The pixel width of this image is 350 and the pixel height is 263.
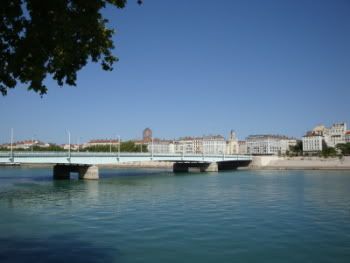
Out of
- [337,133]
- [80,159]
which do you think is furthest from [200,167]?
[337,133]

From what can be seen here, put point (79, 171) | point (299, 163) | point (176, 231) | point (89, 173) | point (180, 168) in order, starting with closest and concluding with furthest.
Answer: point (176, 231), point (89, 173), point (79, 171), point (180, 168), point (299, 163)

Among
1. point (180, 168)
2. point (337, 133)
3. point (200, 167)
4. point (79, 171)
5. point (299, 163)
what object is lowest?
point (180, 168)

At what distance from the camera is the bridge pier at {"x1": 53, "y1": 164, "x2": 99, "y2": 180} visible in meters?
65.0

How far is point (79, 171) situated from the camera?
67.7m

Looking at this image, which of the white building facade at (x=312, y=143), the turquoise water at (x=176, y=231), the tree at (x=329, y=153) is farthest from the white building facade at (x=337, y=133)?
the turquoise water at (x=176, y=231)

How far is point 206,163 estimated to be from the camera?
10000 centimetres

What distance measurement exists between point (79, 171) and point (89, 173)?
10.7ft

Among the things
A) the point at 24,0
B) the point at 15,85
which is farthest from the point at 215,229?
the point at 24,0

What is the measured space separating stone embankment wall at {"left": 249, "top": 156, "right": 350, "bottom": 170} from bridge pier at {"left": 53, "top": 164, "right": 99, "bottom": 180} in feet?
191

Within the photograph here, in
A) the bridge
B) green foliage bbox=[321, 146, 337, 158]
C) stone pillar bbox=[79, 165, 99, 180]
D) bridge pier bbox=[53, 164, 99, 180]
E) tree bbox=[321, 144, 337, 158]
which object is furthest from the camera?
tree bbox=[321, 144, 337, 158]

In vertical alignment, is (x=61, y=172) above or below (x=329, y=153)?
below

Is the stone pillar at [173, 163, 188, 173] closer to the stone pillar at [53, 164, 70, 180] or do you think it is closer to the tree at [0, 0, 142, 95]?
the stone pillar at [53, 164, 70, 180]

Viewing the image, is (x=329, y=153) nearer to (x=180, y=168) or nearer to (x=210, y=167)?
(x=210, y=167)

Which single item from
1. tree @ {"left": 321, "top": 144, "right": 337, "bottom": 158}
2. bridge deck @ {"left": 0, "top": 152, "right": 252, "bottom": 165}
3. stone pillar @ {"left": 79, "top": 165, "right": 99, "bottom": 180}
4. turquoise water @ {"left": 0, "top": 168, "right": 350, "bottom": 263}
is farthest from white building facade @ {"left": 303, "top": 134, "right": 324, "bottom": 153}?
turquoise water @ {"left": 0, "top": 168, "right": 350, "bottom": 263}
